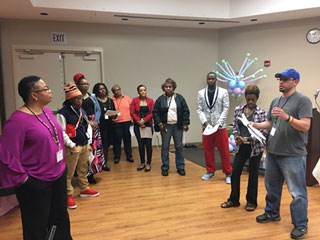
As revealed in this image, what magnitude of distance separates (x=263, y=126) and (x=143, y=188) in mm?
1905

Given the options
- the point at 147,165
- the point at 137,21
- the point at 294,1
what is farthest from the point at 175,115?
the point at 294,1

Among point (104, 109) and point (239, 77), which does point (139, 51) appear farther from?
point (239, 77)

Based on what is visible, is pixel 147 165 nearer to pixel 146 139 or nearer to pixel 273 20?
pixel 146 139

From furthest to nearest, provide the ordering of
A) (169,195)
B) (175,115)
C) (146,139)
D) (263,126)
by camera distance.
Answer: (146,139)
(175,115)
(169,195)
(263,126)

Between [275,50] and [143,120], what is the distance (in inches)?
134

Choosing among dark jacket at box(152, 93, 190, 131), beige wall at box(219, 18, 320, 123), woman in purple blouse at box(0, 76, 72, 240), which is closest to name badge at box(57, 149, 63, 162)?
woman in purple blouse at box(0, 76, 72, 240)

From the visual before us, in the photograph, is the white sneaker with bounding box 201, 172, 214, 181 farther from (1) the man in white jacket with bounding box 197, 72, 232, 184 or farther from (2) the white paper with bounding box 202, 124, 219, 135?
(2) the white paper with bounding box 202, 124, 219, 135

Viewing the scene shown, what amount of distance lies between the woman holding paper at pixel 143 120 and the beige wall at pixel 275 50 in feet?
9.01

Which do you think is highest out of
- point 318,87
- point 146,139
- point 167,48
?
point 167,48

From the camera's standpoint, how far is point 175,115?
13.8 ft

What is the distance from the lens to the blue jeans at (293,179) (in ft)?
7.80

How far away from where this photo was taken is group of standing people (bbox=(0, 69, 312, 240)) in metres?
1.72

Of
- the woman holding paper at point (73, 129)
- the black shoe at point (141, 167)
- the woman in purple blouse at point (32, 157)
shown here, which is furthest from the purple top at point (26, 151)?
the black shoe at point (141, 167)

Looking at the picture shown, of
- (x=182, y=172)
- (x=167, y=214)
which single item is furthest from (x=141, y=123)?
(x=167, y=214)
